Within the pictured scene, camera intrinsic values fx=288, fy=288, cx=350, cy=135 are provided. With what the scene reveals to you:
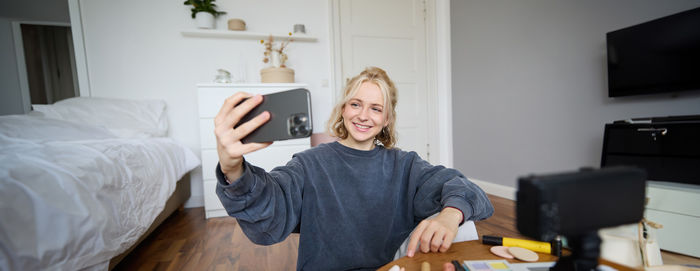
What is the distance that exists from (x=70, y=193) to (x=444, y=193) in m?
1.14

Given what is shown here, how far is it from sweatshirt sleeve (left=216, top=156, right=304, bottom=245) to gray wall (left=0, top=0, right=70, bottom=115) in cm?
330

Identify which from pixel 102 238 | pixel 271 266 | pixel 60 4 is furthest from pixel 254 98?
pixel 60 4

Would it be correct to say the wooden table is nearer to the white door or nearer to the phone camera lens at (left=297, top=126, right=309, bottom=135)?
the phone camera lens at (left=297, top=126, right=309, bottom=135)

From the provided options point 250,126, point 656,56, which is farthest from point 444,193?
point 656,56

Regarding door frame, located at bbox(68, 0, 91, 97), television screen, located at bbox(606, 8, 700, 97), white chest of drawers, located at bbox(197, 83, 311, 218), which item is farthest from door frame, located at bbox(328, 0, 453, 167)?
door frame, located at bbox(68, 0, 91, 97)

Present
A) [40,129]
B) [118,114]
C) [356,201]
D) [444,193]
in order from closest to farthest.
Result: [444,193]
[356,201]
[40,129]
[118,114]

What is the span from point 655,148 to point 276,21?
117 inches

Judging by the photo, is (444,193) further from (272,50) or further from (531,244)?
(272,50)

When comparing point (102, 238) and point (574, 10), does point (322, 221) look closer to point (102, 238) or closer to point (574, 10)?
point (102, 238)

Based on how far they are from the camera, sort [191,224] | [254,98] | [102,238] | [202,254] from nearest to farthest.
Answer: [254,98], [102,238], [202,254], [191,224]

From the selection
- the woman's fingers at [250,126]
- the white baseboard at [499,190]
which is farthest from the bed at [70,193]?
the white baseboard at [499,190]

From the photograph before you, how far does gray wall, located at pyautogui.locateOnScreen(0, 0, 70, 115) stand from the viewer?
2.63 metres

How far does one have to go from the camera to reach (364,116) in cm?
91

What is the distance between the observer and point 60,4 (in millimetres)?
2598
